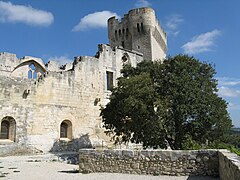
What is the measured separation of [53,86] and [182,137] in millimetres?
9263

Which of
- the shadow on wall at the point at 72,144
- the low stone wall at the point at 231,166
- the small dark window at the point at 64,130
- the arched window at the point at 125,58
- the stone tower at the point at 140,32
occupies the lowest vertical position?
the shadow on wall at the point at 72,144

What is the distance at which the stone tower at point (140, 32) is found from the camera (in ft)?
99.5

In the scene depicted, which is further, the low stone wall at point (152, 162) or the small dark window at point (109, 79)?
the small dark window at point (109, 79)

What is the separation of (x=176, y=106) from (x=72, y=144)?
834 cm

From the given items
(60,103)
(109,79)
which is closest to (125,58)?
(109,79)

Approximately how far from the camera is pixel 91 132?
19219 mm

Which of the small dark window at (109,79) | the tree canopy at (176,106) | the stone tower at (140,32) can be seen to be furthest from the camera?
the stone tower at (140,32)

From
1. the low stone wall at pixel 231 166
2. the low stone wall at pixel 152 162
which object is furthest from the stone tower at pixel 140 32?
the low stone wall at pixel 231 166

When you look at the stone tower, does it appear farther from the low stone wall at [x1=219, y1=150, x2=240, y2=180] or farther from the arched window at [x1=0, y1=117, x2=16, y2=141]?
the low stone wall at [x1=219, y1=150, x2=240, y2=180]

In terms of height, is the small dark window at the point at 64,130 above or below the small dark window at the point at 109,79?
below

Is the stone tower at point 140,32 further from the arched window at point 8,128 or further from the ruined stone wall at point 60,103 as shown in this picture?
the arched window at point 8,128

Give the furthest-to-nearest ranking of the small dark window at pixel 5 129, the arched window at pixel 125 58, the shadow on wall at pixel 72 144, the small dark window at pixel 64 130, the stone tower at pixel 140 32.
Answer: the stone tower at pixel 140 32 < the arched window at pixel 125 58 < the small dark window at pixel 64 130 < the shadow on wall at pixel 72 144 < the small dark window at pixel 5 129

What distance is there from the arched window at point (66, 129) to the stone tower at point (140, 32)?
15171 mm

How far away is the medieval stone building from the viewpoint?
49.7ft
